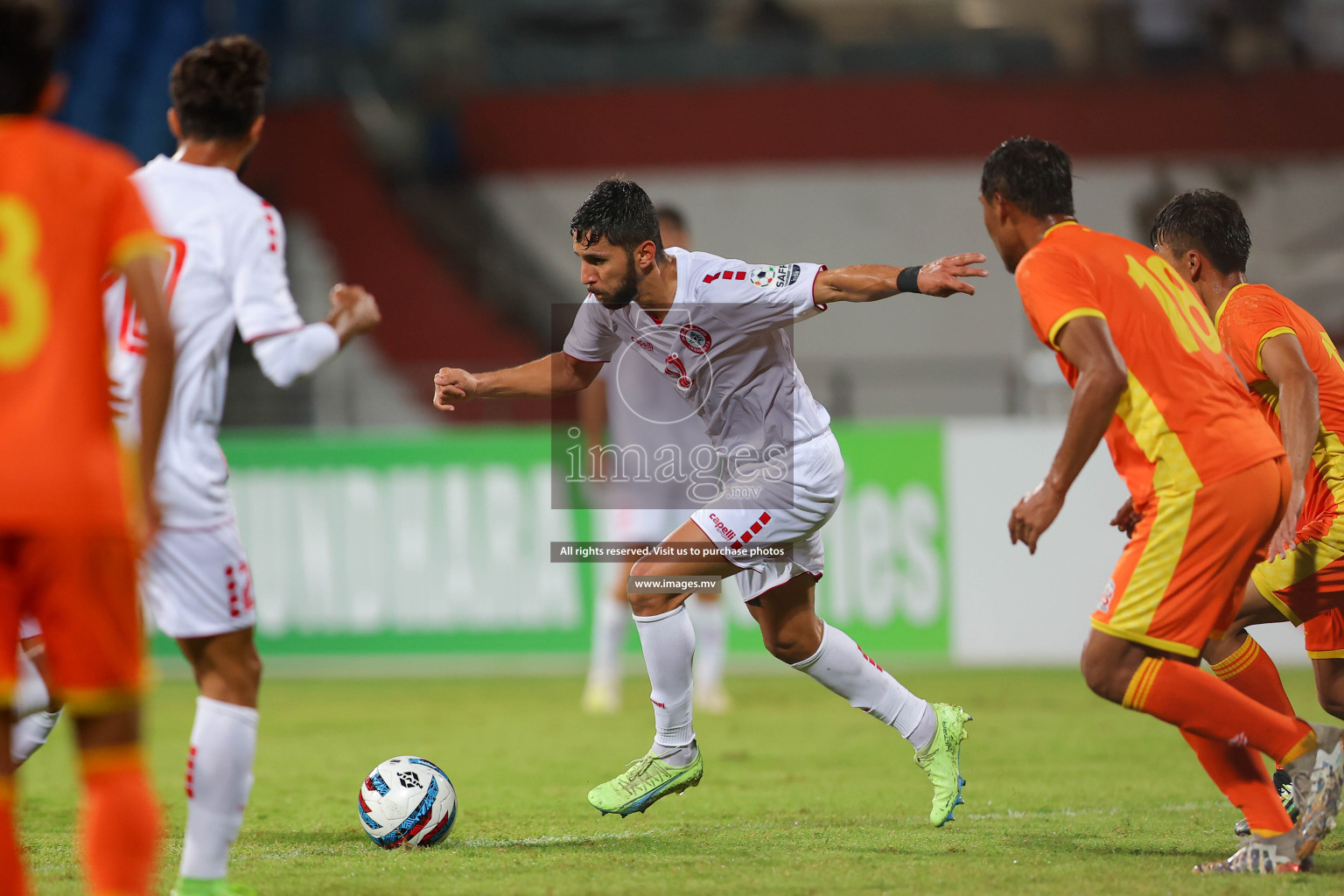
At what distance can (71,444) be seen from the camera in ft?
9.40

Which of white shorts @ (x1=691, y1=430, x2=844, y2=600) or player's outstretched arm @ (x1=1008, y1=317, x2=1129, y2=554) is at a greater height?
player's outstretched arm @ (x1=1008, y1=317, x2=1129, y2=554)

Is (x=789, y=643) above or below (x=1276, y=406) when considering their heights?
below

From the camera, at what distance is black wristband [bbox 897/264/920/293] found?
16.1 ft

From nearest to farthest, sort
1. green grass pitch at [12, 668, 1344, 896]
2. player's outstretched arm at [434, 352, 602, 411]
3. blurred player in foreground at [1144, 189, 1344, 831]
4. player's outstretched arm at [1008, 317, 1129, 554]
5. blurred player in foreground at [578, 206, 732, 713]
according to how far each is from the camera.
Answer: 1. player's outstretched arm at [1008, 317, 1129, 554]
2. green grass pitch at [12, 668, 1344, 896]
3. blurred player in foreground at [1144, 189, 1344, 831]
4. player's outstretched arm at [434, 352, 602, 411]
5. blurred player in foreground at [578, 206, 732, 713]

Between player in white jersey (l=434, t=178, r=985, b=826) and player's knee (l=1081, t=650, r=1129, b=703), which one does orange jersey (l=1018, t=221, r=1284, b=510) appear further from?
player in white jersey (l=434, t=178, r=985, b=826)

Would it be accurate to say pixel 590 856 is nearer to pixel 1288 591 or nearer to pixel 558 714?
pixel 1288 591

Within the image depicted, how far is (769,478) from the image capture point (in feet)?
17.9

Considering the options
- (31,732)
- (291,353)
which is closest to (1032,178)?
(291,353)

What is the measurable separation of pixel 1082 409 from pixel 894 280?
3.60ft

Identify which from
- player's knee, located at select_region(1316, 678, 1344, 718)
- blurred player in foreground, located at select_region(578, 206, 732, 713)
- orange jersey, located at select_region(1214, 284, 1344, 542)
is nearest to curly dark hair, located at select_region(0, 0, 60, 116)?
orange jersey, located at select_region(1214, 284, 1344, 542)

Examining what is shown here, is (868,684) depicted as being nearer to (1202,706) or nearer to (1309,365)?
(1202,706)

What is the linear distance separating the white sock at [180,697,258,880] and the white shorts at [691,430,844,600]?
6.69ft

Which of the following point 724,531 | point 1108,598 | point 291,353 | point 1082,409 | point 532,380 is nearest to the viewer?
point 291,353

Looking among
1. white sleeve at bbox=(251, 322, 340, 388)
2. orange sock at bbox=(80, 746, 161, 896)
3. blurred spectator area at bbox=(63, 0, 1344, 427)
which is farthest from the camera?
blurred spectator area at bbox=(63, 0, 1344, 427)
